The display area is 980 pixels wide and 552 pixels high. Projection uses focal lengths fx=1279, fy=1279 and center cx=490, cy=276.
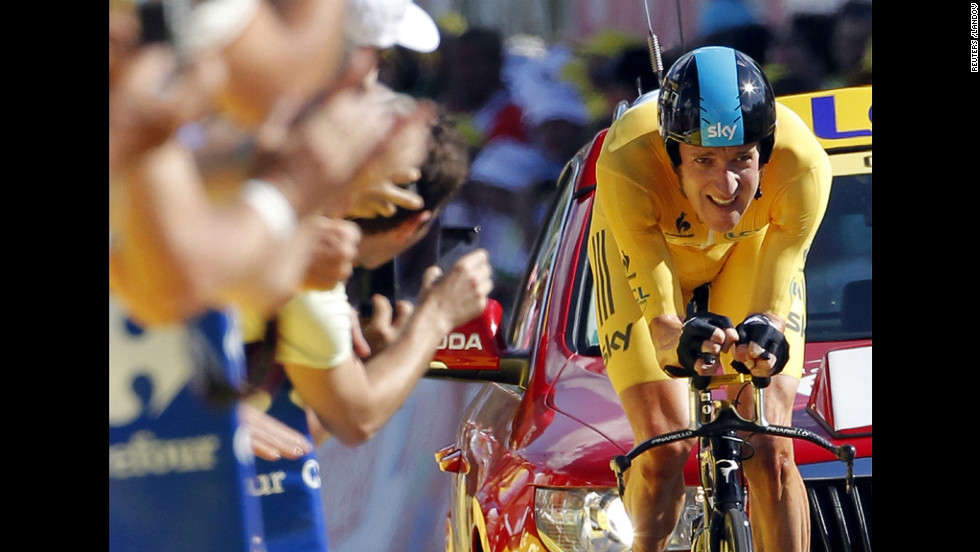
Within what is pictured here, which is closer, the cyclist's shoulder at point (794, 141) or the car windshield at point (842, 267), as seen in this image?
the cyclist's shoulder at point (794, 141)

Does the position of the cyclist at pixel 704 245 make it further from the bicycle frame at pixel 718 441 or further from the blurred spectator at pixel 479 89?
the blurred spectator at pixel 479 89

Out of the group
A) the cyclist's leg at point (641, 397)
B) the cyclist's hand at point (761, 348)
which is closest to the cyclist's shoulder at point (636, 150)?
the cyclist's leg at point (641, 397)

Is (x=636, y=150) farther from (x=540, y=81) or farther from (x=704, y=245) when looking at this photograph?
(x=540, y=81)

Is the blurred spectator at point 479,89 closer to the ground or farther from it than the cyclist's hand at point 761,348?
farther from it

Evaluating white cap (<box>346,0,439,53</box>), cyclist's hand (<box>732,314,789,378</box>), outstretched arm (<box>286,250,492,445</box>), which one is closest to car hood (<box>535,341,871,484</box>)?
cyclist's hand (<box>732,314,789,378</box>)

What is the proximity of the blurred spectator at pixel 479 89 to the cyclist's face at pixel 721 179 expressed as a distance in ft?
6.41

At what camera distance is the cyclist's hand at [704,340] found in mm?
3182

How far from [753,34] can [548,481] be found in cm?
252

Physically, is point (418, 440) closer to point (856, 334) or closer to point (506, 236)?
point (506, 236)

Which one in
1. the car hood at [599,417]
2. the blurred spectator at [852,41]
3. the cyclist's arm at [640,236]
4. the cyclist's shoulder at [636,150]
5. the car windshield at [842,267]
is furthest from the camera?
the blurred spectator at [852,41]

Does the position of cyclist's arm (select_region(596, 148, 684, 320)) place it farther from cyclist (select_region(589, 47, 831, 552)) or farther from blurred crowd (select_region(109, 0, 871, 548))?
blurred crowd (select_region(109, 0, 871, 548))

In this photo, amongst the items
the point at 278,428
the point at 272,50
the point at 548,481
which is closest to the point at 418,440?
the point at 548,481
